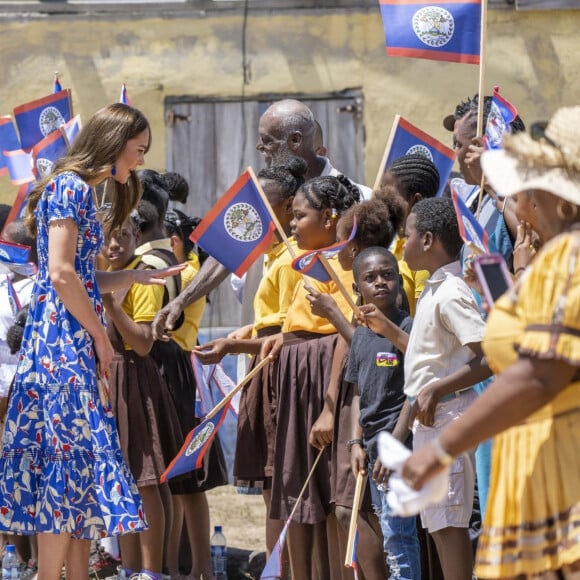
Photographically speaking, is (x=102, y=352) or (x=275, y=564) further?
(x=275, y=564)

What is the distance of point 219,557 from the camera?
7.15m

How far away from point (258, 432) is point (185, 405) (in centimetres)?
83

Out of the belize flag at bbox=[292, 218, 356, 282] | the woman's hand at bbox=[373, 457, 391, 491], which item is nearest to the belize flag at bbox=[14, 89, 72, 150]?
the belize flag at bbox=[292, 218, 356, 282]

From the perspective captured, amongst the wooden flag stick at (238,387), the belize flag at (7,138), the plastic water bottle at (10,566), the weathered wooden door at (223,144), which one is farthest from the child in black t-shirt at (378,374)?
the weathered wooden door at (223,144)

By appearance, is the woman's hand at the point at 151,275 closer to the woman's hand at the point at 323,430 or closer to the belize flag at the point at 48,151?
the woman's hand at the point at 323,430

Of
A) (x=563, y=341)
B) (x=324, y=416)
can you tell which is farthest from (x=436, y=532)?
(x=563, y=341)

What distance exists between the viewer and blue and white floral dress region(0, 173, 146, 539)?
5070 mm

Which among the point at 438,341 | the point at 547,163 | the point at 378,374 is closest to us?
the point at 547,163

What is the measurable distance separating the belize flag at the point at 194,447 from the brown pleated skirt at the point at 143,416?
1.23ft

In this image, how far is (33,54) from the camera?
10.6m

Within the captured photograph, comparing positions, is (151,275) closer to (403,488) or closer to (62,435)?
(62,435)

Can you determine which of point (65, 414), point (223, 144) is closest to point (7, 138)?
point (223, 144)

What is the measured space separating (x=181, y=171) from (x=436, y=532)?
6351 mm

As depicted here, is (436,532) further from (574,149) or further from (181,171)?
(181,171)
